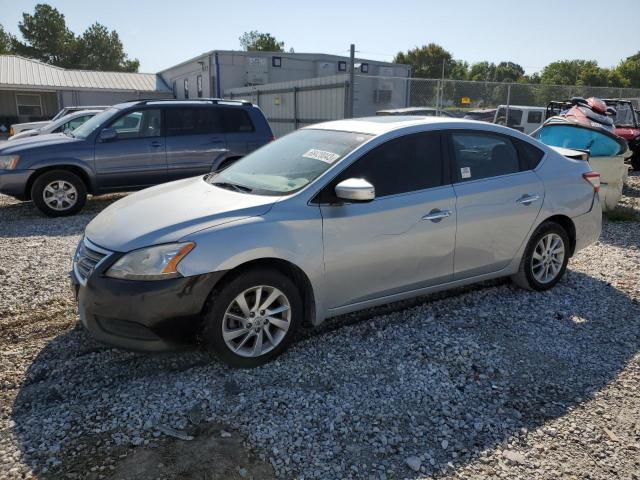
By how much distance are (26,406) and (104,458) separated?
2.71 ft

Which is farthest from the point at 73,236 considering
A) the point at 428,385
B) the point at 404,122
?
the point at 428,385

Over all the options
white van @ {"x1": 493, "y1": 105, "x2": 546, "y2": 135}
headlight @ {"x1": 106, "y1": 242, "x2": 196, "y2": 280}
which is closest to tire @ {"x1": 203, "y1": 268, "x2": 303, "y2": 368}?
headlight @ {"x1": 106, "y1": 242, "x2": 196, "y2": 280}

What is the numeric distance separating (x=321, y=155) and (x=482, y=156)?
1.52 m

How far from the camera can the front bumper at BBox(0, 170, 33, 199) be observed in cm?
801

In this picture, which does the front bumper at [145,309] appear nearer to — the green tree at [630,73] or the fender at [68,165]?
the fender at [68,165]

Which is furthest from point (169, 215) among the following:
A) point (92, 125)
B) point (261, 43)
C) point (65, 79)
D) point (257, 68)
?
point (261, 43)

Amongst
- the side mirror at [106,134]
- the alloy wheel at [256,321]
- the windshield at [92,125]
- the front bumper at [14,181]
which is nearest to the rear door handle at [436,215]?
the alloy wheel at [256,321]

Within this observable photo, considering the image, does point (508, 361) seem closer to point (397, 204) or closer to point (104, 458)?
point (397, 204)

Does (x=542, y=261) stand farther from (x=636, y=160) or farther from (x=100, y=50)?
(x=100, y=50)

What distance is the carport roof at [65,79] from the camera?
102ft

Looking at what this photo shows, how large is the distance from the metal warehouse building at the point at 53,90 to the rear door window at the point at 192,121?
26317mm

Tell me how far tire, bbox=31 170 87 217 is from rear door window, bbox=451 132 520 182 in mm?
6505

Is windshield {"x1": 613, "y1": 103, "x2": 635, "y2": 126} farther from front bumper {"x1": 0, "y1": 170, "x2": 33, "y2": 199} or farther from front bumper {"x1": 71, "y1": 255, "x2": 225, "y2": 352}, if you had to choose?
front bumper {"x1": 71, "y1": 255, "x2": 225, "y2": 352}

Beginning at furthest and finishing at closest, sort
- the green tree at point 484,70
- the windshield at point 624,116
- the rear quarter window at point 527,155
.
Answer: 1. the green tree at point 484,70
2. the windshield at point 624,116
3. the rear quarter window at point 527,155
